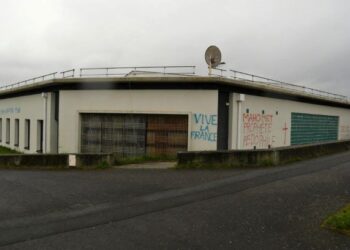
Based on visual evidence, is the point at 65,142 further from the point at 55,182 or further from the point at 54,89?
the point at 55,182

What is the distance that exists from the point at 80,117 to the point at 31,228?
35.6 ft

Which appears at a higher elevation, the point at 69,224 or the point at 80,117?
the point at 80,117

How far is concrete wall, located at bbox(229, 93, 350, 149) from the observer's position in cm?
1491

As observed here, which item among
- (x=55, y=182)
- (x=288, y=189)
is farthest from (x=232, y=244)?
(x=55, y=182)

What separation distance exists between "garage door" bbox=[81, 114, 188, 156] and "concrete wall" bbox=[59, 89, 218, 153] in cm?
32

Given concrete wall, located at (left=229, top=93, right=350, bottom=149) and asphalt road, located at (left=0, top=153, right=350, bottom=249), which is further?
concrete wall, located at (left=229, top=93, right=350, bottom=149)

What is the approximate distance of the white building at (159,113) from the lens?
46.5 ft

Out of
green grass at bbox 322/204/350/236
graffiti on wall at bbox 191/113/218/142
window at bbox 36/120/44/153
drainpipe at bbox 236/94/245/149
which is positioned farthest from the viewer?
window at bbox 36/120/44/153

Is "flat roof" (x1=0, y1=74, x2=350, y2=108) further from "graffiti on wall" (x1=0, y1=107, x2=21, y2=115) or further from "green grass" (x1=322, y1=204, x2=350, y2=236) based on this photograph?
"green grass" (x1=322, y1=204, x2=350, y2=236)

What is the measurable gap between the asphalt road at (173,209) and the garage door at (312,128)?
9.95m

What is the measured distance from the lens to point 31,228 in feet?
17.9

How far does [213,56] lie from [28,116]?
1192 centimetres

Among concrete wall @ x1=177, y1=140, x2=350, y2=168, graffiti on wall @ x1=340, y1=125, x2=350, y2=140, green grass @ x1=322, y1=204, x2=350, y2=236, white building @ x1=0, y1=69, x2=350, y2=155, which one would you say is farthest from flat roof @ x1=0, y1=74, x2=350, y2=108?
graffiti on wall @ x1=340, y1=125, x2=350, y2=140

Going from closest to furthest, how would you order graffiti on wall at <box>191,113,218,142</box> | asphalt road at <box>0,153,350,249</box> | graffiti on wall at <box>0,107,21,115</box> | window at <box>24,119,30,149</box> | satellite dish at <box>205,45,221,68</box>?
asphalt road at <box>0,153,350,249</box>
graffiti on wall at <box>191,113,218,142</box>
satellite dish at <box>205,45,221,68</box>
window at <box>24,119,30,149</box>
graffiti on wall at <box>0,107,21,115</box>
